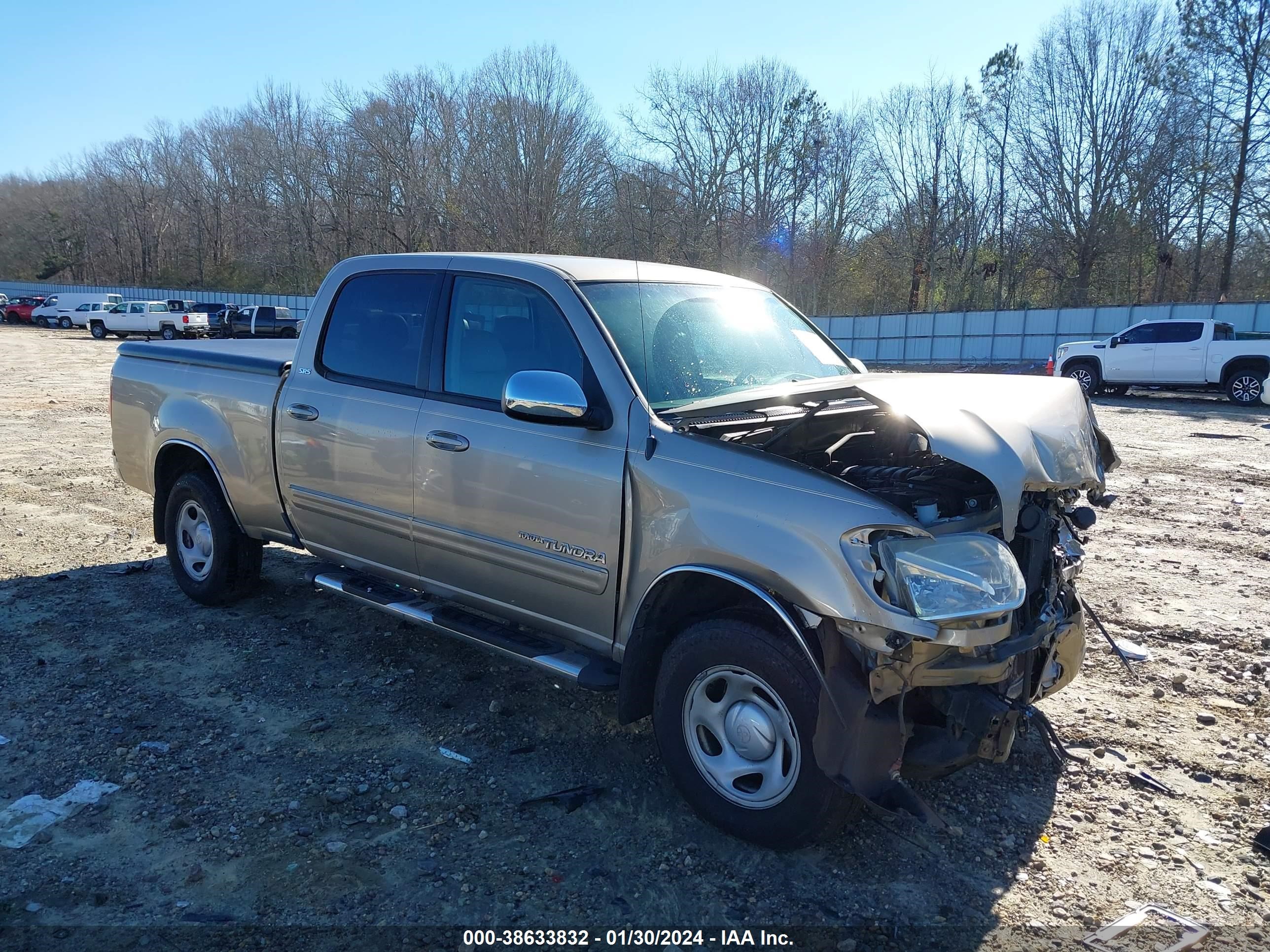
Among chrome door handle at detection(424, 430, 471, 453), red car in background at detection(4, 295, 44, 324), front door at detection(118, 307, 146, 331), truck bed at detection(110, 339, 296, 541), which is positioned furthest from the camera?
red car in background at detection(4, 295, 44, 324)

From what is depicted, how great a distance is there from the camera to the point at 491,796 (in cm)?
346

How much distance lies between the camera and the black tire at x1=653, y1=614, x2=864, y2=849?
2891 millimetres

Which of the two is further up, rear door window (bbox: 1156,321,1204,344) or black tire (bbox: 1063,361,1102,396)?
rear door window (bbox: 1156,321,1204,344)

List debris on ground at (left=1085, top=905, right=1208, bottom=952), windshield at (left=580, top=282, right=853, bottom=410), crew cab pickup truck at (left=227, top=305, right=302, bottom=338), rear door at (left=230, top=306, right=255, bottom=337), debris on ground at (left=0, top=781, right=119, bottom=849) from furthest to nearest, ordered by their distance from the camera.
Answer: rear door at (left=230, top=306, right=255, bottom=337), crew cab pickup truck at (left=227, top=305, right=302, bottom=338), windshield at (left=580, top=282, right=853, bottom=410), debris on ground at (left=0, top=781, right=119, bottom=849), debris on ground at (left=1085, top=905, right=1208, bottom=952)

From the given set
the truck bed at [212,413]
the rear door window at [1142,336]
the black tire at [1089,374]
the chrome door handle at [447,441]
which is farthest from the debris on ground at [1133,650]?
the black tire at [1089,374]

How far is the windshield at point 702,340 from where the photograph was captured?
3652 mm

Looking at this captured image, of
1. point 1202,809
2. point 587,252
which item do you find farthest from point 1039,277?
point 1202,809

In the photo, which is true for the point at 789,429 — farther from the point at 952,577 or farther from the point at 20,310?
the point at 20,310

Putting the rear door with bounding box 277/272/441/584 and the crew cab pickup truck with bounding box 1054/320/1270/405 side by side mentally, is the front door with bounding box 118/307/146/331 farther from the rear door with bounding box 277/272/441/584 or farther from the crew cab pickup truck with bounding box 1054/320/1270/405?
the rear door with bounding box 277/272/441/584

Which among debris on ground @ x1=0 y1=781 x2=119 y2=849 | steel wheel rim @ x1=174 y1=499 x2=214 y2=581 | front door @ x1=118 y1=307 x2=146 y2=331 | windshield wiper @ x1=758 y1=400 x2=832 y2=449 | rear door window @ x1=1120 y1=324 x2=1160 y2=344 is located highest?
A: rear door window @ x1=1120 y1=324 x2=1160 y2=344

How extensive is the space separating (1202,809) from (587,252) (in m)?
42.0

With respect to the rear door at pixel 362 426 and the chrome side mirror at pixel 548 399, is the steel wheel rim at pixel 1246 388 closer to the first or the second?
the rear door at pixel 362 426

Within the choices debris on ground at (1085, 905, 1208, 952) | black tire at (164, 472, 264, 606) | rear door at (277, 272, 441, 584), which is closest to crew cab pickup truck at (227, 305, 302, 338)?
black tire at (164, 472, 264, 606)

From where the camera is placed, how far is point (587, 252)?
1705 inches
